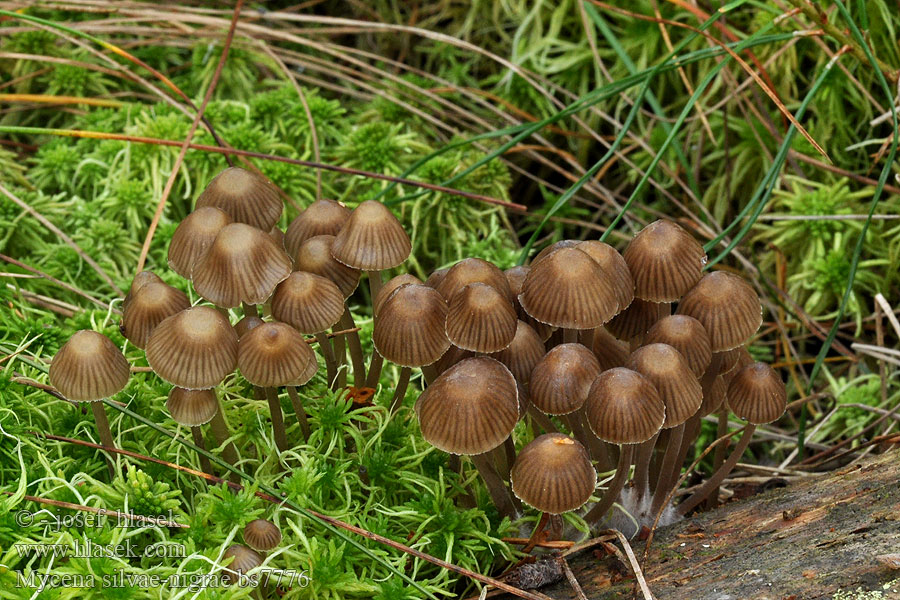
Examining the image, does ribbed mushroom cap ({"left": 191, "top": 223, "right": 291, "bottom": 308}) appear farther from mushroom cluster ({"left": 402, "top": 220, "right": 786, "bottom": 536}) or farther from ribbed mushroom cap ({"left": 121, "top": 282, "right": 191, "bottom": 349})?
mushroom cluster ({"left": 402, "top": 220, "right": 786, "bottom": 536})

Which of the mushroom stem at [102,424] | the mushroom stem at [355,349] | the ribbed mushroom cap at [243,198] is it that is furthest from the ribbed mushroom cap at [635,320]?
the mushroom stem at [102,424]

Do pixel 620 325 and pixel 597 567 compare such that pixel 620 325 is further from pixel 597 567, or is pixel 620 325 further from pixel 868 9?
pixel 868 9

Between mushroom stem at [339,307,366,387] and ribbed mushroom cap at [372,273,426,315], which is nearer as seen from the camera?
ribbed mushroom cap at [372,273,426,315]

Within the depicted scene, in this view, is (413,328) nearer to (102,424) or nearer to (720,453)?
(102,424)

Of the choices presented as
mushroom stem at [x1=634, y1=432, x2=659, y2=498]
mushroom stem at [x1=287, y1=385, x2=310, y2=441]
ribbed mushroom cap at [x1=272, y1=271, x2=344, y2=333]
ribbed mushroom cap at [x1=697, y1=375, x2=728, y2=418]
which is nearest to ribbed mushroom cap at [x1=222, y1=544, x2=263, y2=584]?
mushroom stem at [x1=287, y1=385, x2=310, y2=441]

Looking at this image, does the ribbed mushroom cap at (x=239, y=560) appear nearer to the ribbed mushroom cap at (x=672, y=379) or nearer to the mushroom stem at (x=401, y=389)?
the mushroom stem at (x=401, y=389)

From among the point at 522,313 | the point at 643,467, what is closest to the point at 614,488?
the point at 643,467
